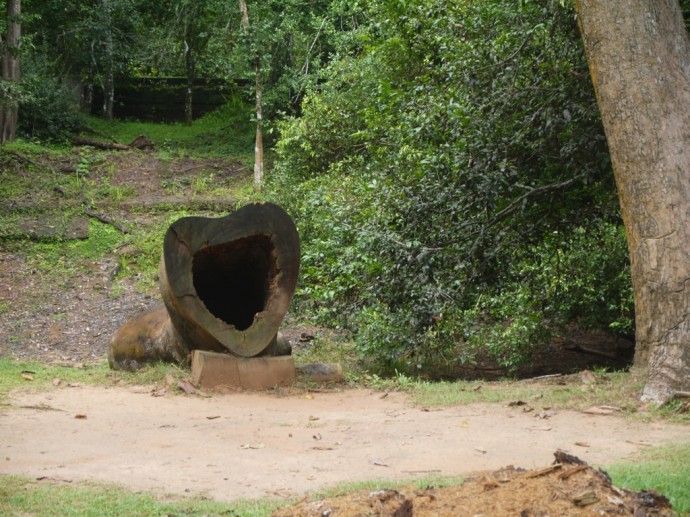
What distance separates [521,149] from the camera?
9414 mm

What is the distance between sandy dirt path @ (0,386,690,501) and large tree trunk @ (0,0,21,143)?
13.1 metres

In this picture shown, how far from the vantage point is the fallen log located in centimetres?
819

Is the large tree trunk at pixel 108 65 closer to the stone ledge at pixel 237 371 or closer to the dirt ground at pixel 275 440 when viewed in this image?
the stone ledge at pixel 237 371

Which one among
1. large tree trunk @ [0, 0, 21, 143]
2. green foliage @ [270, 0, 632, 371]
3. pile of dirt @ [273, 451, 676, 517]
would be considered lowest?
pile of dirt @ [273, 451, 676, 517]

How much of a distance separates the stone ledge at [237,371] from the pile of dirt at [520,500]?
14.2 ft

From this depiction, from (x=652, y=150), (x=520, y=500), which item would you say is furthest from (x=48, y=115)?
(x=520, y=500)

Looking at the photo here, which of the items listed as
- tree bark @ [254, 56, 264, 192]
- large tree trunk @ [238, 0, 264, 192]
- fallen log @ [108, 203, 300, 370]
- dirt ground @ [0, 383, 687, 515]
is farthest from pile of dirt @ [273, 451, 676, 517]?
large tree trunk @ [238, 0, 264, 192]

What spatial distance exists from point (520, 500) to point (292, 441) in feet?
8.55

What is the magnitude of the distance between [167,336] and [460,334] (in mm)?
3007

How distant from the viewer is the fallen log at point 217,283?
26.9ft

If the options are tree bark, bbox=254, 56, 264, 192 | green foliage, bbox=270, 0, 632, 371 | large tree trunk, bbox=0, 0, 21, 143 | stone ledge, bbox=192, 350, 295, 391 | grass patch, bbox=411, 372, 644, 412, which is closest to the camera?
grass patch, bbox=411, 372, 644, 412

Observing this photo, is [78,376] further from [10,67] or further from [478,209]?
[10,67]

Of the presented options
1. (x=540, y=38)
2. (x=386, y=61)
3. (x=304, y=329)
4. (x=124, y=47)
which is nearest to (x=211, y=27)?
(x=124, y=47)

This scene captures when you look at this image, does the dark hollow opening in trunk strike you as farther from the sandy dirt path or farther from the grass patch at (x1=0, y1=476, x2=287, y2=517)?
the grass patch at (x1=0, y1=476, x2=287, y2=517)
